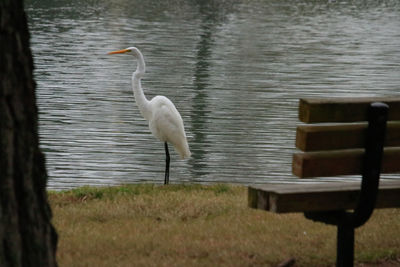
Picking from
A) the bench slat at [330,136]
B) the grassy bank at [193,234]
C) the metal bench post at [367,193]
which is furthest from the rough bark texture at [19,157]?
the metal bench post at [367,193]

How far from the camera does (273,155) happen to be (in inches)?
456

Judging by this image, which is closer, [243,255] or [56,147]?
[243,255]

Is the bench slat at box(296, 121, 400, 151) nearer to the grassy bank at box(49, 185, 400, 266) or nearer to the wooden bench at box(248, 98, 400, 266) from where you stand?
the wooden bench at box(248, 98, 400, 266)

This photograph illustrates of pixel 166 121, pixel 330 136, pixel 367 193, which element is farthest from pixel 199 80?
pixel 330 136

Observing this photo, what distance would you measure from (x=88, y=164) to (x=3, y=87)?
809cm

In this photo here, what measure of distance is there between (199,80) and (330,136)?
14014 millimetres

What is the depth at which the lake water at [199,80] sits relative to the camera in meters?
11.3

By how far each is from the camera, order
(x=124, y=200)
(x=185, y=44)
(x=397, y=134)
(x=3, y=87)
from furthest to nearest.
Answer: (x=185, y=44), (x=124, y=200), (x=397, y=134), (x=3, y=87)

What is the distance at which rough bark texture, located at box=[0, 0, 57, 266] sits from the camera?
9.56ft

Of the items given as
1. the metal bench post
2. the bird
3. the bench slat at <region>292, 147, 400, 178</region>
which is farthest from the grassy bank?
the bird

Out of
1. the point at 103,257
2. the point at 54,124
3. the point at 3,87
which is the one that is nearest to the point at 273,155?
the point at 54,124

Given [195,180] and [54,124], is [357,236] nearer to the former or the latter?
[195,180]

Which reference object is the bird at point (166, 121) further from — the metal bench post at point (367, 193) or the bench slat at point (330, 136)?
the bench slat at point (330, 136)

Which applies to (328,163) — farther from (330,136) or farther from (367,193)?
(367,193)
